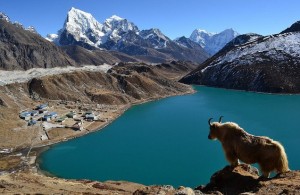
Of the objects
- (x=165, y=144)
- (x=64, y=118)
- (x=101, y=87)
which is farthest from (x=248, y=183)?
(x=101, y=87)

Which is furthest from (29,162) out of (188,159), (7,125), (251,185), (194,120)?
(251,185)

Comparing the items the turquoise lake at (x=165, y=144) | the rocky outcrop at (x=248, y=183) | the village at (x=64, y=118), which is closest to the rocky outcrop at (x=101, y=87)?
the village at (x=64, y=118)

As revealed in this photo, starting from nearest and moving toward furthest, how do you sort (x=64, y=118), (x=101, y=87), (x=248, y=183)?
1. (x=248, y=183)
2. (x=64, y=118)
3. (x=101, y=87)

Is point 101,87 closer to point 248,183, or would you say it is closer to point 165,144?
point 165,144

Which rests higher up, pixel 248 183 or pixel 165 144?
pixel 248 183

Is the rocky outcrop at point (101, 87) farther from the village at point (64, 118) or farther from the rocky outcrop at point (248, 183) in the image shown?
the rocky outcrop at point (248, 183)

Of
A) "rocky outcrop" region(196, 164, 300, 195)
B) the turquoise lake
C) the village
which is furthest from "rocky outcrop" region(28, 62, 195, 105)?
"rocky outcrop" region(196, 164, 300, 195)
